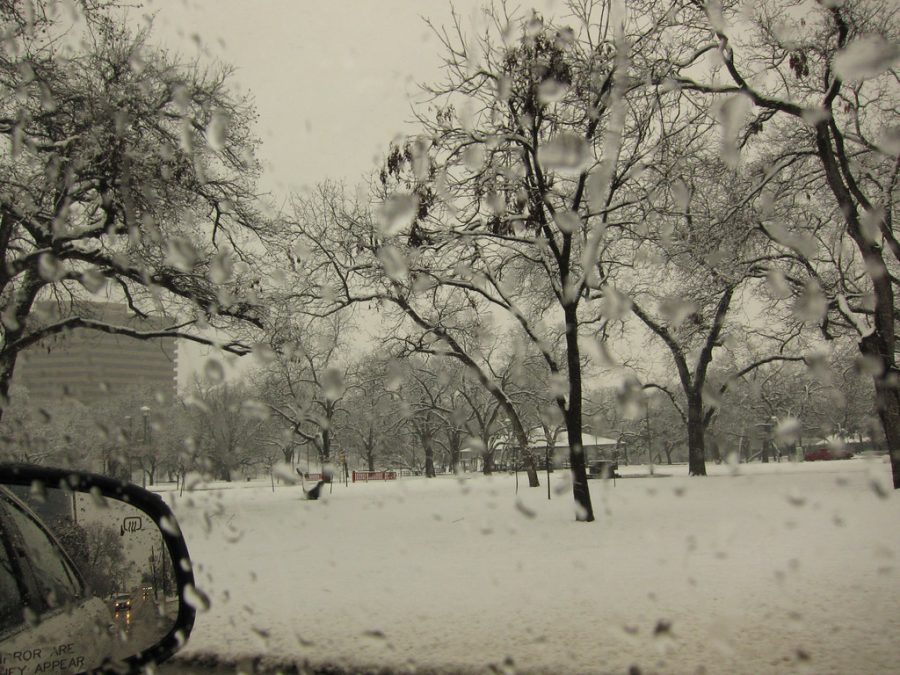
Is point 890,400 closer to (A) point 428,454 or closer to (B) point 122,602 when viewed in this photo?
(B) point 122,602

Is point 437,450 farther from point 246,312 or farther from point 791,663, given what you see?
point 791,663

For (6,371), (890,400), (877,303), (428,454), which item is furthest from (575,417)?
(428,454)

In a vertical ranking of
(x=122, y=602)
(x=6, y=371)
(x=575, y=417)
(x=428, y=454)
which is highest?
(x=6, y=371)

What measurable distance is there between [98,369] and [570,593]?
514 cm

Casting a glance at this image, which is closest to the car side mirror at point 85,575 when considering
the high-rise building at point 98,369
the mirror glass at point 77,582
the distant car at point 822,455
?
the mirror glass at point 77,582

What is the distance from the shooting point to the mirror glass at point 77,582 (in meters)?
1.72

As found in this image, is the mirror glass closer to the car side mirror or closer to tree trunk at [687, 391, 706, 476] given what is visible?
the car side mirror

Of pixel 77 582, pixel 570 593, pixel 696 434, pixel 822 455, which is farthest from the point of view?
pixel 822 455

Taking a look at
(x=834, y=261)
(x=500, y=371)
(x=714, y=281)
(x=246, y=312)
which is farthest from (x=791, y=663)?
(x=500, y=371)

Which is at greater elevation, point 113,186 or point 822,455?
point 113,186

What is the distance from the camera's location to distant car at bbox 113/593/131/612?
2.01 m

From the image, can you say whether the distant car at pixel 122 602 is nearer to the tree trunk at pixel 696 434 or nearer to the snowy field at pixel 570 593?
the snowy field at pixel 570 593

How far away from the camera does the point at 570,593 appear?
18.7 feet

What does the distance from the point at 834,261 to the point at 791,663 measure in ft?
42.4
